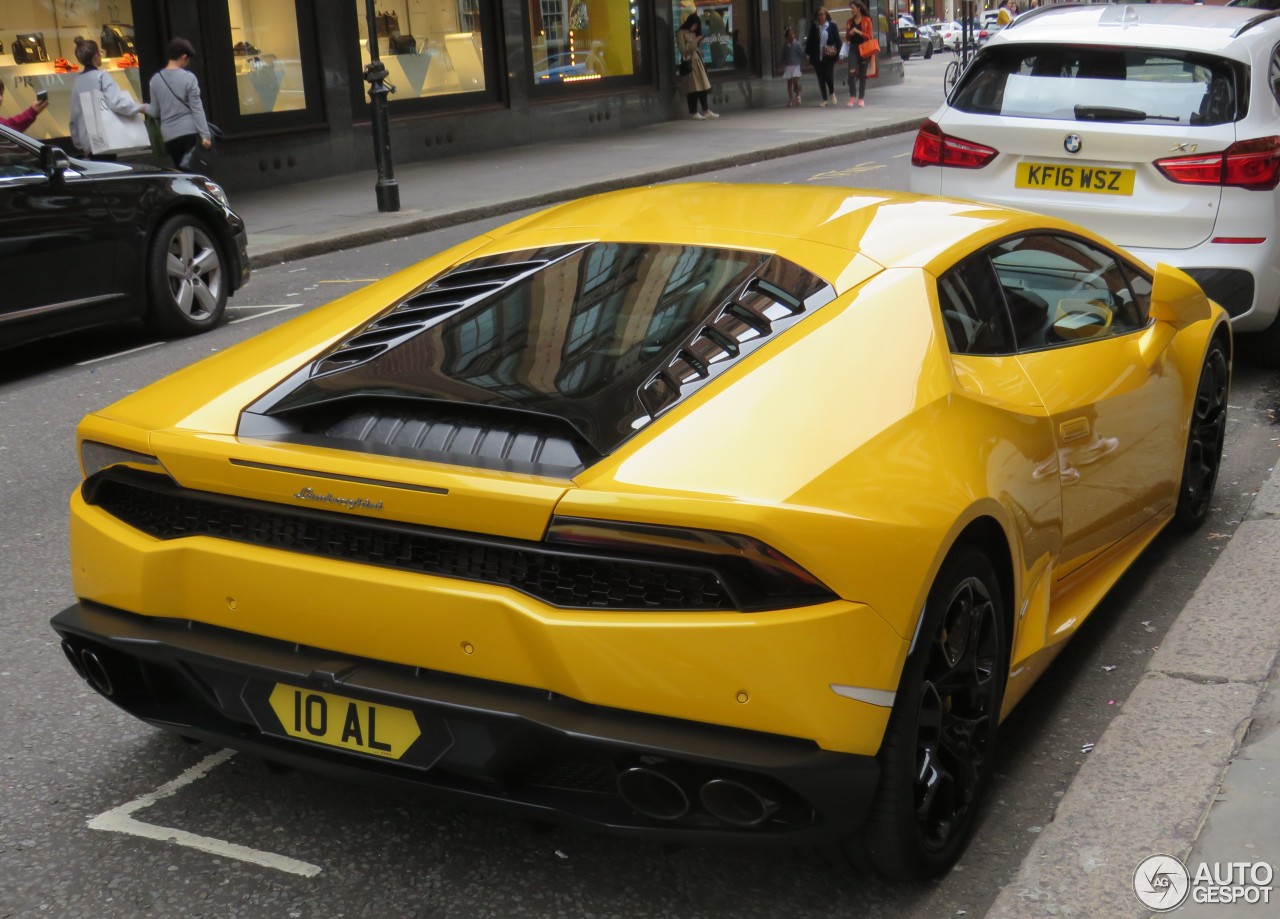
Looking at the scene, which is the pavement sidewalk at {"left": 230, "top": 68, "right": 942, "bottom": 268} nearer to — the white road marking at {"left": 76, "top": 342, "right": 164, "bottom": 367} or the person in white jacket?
the person in white jacket

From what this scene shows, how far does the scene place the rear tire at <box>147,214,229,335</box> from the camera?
9633mm

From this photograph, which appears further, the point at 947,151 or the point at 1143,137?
the point at 947,151

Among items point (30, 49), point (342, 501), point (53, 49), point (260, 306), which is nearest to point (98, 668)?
point (342, 501)

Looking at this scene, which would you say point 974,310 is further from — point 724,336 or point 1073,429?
point 724,336

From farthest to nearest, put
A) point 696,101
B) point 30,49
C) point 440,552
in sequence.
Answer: point 696,101
point 30,49
point 440,552

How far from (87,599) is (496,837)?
3.52 feet

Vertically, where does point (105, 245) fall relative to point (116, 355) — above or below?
above

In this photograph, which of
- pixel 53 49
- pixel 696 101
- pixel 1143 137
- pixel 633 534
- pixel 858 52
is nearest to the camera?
pixel 633 534

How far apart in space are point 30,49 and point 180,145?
3297 mm

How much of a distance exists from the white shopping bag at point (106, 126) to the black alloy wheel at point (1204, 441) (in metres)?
11.7

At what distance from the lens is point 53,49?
17.2 metres

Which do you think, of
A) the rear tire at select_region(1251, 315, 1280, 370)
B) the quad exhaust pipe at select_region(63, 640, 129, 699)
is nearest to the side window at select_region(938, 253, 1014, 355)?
the quad exhaust pipe at select_region(63, 640, 129, 699)

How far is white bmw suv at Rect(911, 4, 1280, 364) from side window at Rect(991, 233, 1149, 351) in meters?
2.68

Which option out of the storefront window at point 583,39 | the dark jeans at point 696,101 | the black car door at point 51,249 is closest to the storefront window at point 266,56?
the storefront window at point 583,39
